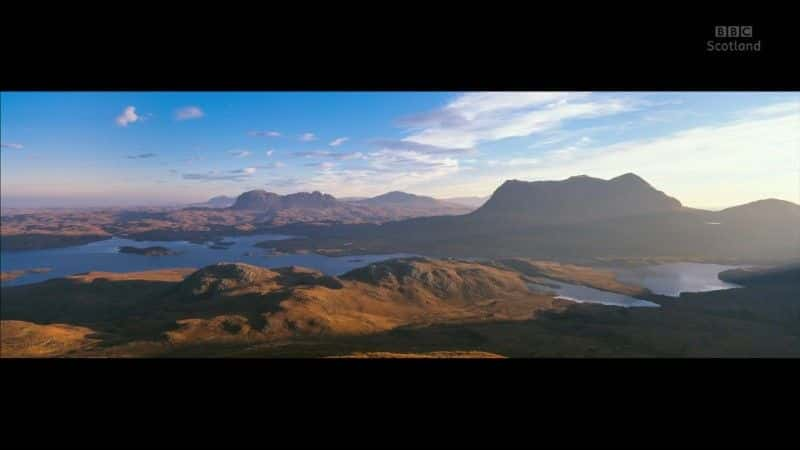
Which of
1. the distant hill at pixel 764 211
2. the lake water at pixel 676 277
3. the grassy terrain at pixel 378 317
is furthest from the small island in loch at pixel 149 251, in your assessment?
the distant hill at pixel 764 211

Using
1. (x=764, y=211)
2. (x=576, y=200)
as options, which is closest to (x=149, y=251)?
(x=576, y=200)
